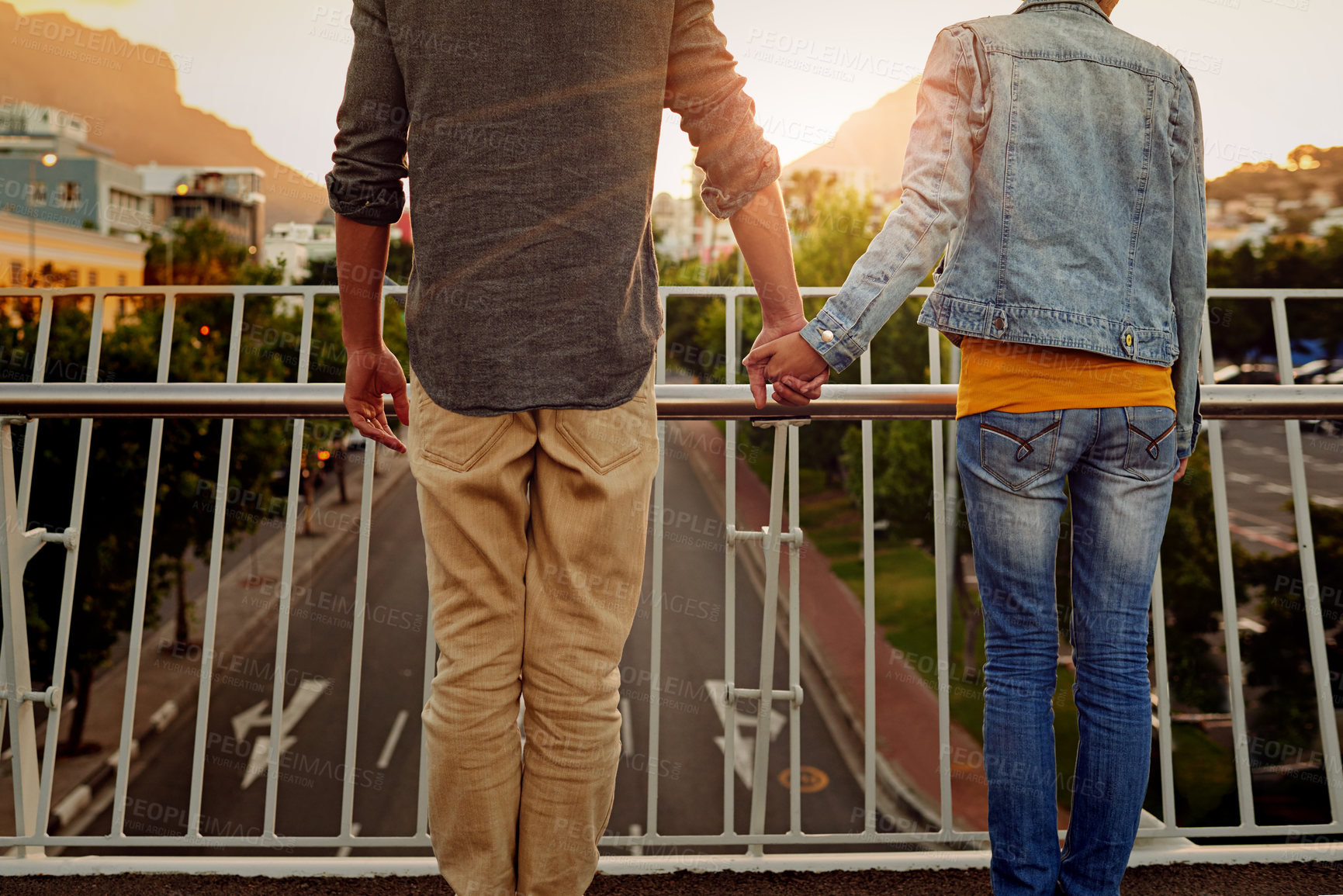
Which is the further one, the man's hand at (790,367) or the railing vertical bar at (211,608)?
the railing vertical bar at (211,608)

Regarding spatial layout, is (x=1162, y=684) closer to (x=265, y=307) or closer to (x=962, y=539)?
(x=962, y=539)

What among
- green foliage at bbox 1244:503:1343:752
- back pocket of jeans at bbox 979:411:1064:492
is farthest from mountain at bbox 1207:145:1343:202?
back pocket of jeans at bbox 979:411:1064:492

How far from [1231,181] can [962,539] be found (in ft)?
36.1

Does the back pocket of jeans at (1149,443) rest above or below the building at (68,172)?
below

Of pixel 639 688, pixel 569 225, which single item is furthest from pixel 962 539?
pixel 569 225

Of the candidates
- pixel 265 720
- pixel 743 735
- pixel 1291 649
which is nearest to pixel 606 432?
pixel 743 735

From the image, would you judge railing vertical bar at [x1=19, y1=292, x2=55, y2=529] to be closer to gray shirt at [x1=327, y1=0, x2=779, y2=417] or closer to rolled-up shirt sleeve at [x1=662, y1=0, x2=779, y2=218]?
gray shirt at [x1=327, y1=0, x2=779, y2=417]

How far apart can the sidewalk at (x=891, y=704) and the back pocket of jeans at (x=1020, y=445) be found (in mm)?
8501

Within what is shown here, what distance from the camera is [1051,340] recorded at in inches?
64.0

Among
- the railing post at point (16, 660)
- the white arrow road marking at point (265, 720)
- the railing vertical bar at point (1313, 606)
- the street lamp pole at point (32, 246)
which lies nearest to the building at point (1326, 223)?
the railing vertical bar at point (1313, 606)

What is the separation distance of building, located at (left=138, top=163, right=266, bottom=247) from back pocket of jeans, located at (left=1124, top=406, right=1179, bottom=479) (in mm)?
116446

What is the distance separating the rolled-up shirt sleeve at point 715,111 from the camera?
1.43m

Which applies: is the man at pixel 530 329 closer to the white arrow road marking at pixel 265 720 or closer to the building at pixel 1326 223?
the white arrow road marking at pixel 265 720

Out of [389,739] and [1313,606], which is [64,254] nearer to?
[389,739]
